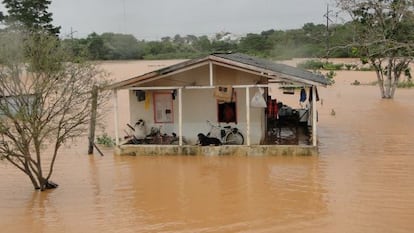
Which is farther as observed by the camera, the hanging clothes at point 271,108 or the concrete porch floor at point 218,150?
the hanging clothes at point 271,108

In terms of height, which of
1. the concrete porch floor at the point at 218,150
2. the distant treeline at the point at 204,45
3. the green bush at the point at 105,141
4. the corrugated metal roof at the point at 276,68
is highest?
the distant treeline at the point at 204,45

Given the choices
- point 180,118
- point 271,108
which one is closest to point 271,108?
point 271,108

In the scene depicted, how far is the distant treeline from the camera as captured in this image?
2255 inches

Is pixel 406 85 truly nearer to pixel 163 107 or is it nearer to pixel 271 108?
pixel 271 108

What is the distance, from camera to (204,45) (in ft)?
244

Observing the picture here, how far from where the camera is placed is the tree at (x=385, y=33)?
55.6 ft

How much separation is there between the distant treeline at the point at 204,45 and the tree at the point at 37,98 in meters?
35.8

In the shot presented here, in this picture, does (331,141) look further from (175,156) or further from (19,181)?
(19,181)

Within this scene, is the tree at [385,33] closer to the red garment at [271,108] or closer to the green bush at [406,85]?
the red garment at [271,108]

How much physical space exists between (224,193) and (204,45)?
206 ft

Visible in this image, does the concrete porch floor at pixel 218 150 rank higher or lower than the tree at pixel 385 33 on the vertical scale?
lower

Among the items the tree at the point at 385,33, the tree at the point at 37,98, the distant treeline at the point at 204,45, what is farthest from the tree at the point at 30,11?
the tree at the point at 37,98

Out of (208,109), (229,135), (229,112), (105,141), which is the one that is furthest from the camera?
(105,141)

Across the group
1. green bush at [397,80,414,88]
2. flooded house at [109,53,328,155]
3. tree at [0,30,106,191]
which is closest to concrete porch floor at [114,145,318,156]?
flooded house at [109,53,328,155]
